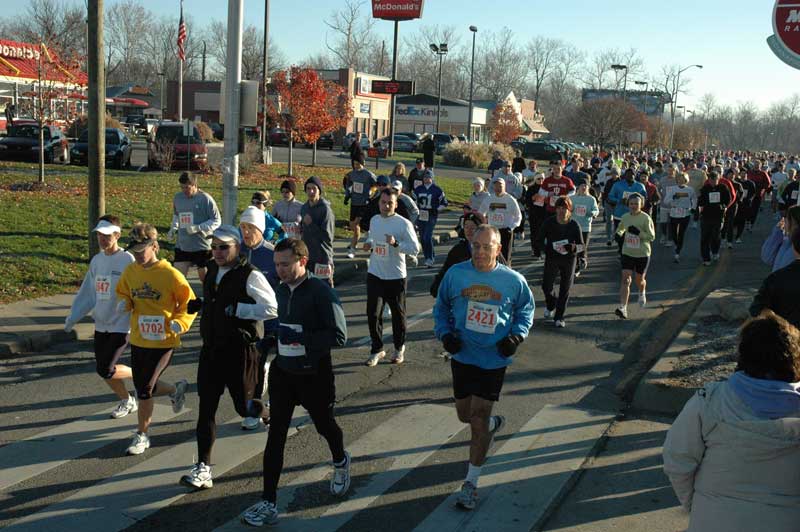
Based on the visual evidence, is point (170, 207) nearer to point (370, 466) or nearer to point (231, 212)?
point (231, 212)

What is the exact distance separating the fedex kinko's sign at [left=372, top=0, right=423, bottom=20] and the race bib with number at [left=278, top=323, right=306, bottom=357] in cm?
3040

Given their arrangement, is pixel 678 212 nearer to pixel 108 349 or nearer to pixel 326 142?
pixel 108 349

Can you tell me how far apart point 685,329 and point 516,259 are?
22.3 feet

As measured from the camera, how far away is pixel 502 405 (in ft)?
25.4

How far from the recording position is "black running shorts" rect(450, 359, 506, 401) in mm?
5410

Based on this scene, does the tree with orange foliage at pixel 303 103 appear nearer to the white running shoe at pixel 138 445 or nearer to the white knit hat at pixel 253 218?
the white knit hat at pixel 253 218

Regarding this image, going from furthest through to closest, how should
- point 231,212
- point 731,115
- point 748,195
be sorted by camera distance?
point 731,115
point 748,195
point 231,212

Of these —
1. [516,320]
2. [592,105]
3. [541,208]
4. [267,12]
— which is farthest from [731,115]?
[516,320]

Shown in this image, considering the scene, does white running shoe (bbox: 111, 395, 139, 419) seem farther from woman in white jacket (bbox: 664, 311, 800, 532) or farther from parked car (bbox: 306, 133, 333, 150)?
parked car (bbox: 306, 133, 333, 150)

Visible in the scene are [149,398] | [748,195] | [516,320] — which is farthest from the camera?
[748,195]

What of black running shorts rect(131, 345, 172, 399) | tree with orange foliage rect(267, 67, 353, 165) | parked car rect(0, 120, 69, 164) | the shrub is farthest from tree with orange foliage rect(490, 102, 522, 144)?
black running shorts rect(131, 345, 172, 399)

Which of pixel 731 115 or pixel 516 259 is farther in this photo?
pixel 731 115

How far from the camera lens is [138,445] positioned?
6.25m

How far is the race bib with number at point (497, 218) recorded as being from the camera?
12.8 m
